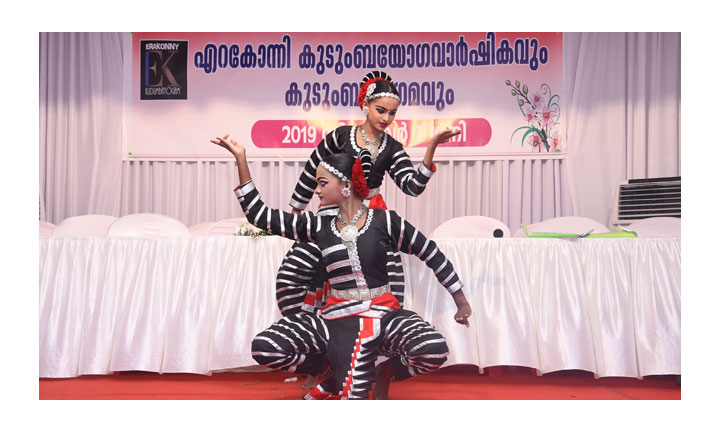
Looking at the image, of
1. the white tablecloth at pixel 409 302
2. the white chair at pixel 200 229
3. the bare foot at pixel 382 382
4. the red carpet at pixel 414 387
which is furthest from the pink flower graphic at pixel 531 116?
the bare foot at pixel 382 382

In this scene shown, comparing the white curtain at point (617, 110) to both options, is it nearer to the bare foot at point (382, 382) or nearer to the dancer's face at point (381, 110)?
the dancer's face at point (381, 110)

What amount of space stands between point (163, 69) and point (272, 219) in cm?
369

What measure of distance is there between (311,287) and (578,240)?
57.2 inches

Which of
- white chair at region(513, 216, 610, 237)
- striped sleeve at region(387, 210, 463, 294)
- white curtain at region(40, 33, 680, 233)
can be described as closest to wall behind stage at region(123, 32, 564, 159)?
white curtain at region(40, 33, 680, 233)

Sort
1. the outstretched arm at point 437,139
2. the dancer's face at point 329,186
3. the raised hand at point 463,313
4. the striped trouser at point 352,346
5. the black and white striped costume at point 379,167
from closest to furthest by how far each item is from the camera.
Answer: the striped trouser at point 352,346
the dancer's face at point 329,186
the raised hand at point 463,313
the outstretched arm at point 437,139
the black and white striped costume at point 379,167

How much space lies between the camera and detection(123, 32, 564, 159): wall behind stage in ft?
18.5

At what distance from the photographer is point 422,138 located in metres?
5.65

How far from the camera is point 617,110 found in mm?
5688

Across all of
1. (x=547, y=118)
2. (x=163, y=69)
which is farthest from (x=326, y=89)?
(x=547, y=118)

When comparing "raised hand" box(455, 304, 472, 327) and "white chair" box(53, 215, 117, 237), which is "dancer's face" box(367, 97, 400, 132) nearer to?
"raised hand" box(455, 304, 472, 327)

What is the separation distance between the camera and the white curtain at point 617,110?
18.4 ft

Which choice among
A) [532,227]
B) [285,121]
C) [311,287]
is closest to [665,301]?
[532,227]

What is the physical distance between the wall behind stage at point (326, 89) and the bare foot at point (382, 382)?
303 cm

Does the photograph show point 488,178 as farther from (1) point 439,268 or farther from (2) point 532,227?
(1) point 439,268
